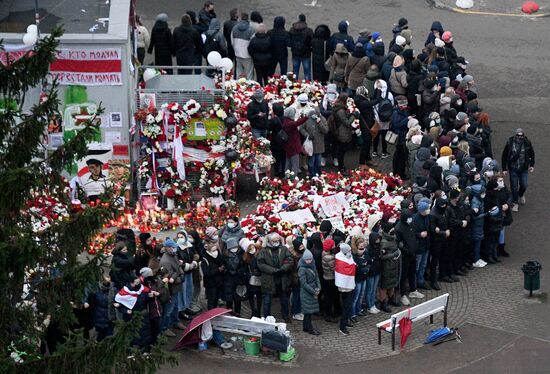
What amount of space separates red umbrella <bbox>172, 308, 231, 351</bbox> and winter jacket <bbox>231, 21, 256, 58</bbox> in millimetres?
9768

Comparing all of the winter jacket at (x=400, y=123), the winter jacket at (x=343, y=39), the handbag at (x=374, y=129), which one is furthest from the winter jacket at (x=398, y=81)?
the winter jacket at (x=343, y=39)

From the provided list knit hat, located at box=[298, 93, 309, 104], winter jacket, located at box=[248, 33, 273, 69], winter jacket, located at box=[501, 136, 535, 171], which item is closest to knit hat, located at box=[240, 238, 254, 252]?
knit hat, located at box=[298, 93, 309, 104]

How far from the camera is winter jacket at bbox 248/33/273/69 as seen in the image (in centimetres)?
2869

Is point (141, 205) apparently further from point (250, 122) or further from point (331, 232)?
point (331, 232)

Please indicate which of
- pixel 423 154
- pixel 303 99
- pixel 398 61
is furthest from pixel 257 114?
pixel 398 61

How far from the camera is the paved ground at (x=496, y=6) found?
3575cm

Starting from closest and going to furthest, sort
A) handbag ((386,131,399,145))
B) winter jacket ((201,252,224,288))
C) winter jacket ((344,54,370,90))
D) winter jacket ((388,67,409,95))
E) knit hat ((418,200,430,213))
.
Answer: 1. winter jacket ((201,252,224,288))
2. knit hat ((418,200,430,213))
3. handbag ((386,131,399,145))
4. winter jacket ((388,67,409,95))
5. winter jacket ((344,54,370,90))

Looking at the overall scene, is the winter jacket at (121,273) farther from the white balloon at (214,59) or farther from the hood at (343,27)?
the hood at (343,27)

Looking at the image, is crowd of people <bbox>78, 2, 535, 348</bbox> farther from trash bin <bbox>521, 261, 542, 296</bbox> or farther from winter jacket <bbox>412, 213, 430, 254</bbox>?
trash bin <bbox>521, 261, 542, 296</bbox>

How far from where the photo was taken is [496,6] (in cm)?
3612

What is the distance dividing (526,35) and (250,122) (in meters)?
11.6

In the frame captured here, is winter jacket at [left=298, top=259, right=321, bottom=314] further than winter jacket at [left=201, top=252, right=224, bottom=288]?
No

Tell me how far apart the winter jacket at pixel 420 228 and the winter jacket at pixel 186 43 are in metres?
8.73

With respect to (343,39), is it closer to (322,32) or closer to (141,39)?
(322,32)
